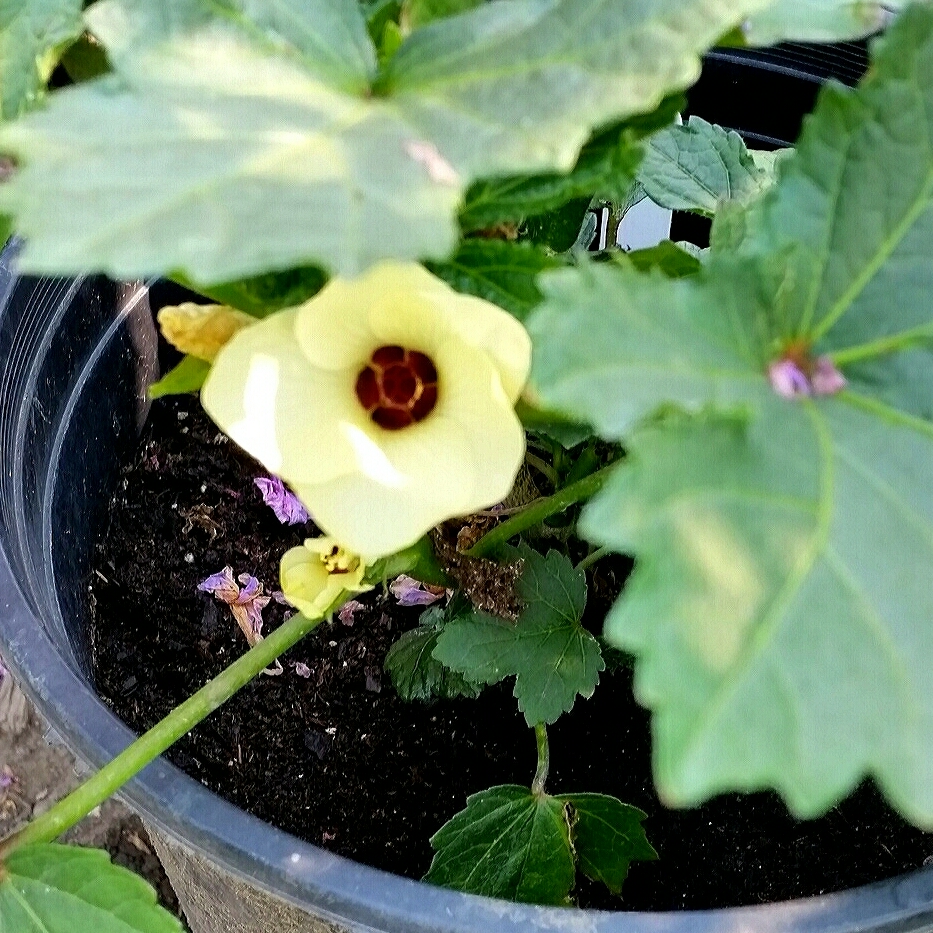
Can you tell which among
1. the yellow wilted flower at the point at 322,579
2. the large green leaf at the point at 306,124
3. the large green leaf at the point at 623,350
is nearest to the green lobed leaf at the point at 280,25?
the large green leaf at the point at 306,124

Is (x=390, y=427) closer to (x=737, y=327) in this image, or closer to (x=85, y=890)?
(x=737, y=327)

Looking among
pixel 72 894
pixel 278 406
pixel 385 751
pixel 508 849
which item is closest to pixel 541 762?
pixel 508 849

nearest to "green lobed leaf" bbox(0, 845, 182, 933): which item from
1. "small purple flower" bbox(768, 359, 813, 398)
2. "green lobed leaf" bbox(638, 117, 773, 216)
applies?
"small purple flower" bbox(768, 359, 813, 398)

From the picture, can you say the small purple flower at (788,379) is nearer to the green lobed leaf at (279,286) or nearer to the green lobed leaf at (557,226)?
the green lobed leaf at (279,286)

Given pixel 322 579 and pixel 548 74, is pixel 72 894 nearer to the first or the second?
pixel 322 579

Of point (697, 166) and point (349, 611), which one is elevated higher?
point (697, 166)

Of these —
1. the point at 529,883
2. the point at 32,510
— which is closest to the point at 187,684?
the point at 32,510
